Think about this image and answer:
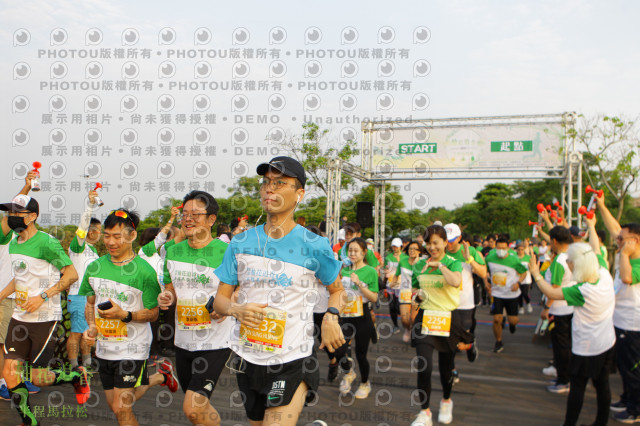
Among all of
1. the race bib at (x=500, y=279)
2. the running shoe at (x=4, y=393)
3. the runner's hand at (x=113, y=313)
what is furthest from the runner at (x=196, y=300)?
the race bib at (x=500, y=279)

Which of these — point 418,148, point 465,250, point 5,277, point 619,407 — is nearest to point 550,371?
point 619,407

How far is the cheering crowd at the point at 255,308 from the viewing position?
113 inches

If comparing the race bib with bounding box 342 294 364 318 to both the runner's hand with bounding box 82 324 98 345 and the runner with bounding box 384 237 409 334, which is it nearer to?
the runner's hand with bounding box 82 324 98 345

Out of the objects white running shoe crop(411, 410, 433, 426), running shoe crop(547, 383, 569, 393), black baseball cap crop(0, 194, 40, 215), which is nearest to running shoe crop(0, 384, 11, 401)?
black baseball cap crop(0, 194, 40, 215)

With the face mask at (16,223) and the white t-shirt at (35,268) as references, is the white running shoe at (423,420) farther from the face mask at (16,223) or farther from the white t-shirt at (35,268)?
the face mask at (16,223)

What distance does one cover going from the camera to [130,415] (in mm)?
3752

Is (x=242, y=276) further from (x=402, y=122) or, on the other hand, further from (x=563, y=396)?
(x=402, y=122)

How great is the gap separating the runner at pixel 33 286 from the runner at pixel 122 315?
2.87 feet

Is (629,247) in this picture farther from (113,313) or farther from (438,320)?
(113,313)

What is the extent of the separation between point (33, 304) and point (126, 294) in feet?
3.96

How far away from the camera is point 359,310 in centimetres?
604

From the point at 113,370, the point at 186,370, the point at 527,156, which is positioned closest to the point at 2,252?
the point at 113,370

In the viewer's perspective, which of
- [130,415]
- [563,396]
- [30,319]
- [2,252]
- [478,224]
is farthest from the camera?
[478,224]

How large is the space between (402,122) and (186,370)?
631 inches
